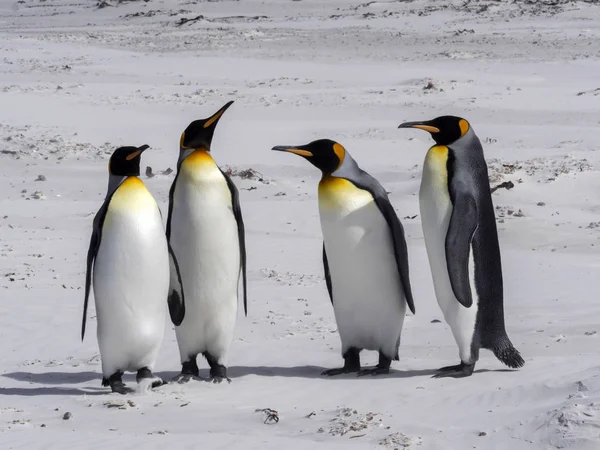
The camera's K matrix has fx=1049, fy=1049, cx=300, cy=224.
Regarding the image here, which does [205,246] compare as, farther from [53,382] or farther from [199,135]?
[53,382]

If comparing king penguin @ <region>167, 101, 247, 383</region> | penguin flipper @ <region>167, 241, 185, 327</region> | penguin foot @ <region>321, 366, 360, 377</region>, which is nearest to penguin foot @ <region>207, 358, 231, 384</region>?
king penguin @ <region>167, 101, 247, 383</region>

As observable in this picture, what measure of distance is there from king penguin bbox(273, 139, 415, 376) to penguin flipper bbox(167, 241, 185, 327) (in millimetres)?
796

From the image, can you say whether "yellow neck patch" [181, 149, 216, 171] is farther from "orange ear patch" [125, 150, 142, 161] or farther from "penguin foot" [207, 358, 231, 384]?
"penguin foot" [207, 358, 231, 384]

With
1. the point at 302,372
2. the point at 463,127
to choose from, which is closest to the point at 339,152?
the point at 463,127

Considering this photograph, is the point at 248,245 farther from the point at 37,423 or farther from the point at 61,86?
the point at 61,86

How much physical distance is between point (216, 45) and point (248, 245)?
1799cm

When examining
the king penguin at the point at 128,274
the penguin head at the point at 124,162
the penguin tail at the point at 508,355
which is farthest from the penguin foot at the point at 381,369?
the penguin head at the point at 124,162

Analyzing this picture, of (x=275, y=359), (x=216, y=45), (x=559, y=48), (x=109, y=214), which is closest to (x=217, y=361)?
(x=275, y=359)

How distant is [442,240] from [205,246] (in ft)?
4.00

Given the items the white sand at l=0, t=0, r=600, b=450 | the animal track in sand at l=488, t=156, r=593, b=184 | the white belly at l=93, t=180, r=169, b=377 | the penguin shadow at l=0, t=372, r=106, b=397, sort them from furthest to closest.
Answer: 1. the animal track in sand at l=488, t=156, r=593, b=184
2. the penguin shadow at l=0, t=372, r=106, b=397
3. the white belly at l=93, t=180, r=169, b=377
4. the white sand at l=0, t=0, r=600, b=450

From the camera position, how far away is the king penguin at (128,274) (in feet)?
16.8

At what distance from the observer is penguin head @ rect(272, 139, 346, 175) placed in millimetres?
5508

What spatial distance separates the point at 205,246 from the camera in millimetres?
5445

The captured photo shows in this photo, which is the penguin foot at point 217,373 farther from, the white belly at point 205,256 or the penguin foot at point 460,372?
the penguin foot at point 460,372
